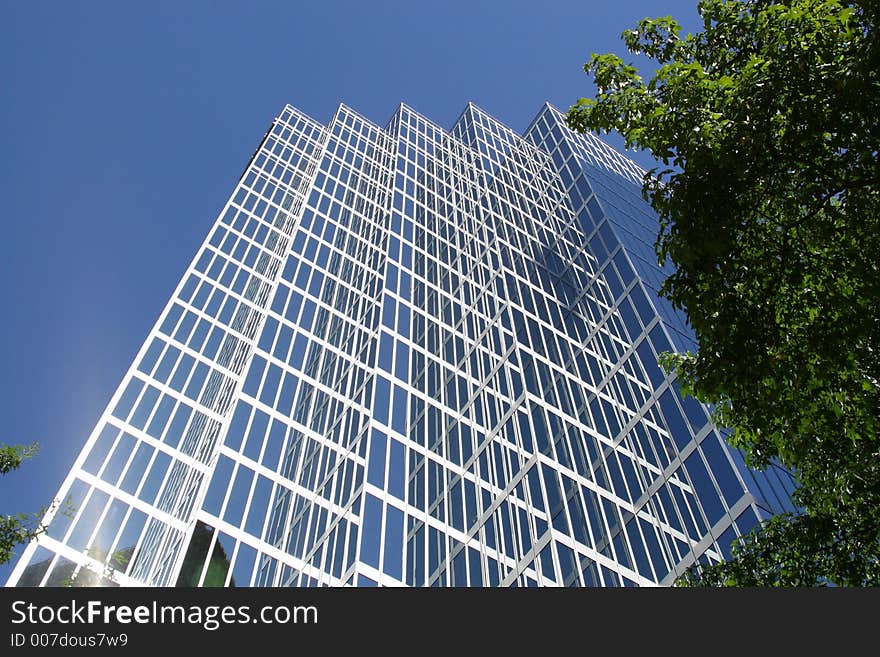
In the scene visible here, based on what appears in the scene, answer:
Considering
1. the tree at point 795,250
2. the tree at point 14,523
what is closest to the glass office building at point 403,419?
the tree at point 14,523

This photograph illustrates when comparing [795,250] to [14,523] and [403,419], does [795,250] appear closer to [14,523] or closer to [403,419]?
[14,523]

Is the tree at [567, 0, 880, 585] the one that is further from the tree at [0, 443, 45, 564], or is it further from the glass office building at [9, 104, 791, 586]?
the glass office building at [9, 104, 791, 586]

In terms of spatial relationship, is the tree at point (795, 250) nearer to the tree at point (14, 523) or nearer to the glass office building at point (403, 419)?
the tree at point (14, 523)

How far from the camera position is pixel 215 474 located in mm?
Answer: 29250

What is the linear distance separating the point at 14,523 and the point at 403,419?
27.0 meters

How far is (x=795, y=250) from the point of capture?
9.37 metres

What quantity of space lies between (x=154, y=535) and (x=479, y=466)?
50.8ft

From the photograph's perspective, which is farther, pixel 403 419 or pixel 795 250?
pixel 403 419

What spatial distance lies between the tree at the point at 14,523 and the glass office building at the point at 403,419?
348 inches

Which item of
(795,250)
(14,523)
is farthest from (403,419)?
(795,250)

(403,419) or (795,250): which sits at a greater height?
(403,419)

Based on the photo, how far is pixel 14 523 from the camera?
37.3 feet

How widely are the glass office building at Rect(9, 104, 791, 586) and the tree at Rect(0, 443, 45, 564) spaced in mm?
8831

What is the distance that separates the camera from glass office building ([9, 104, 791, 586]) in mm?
26172
